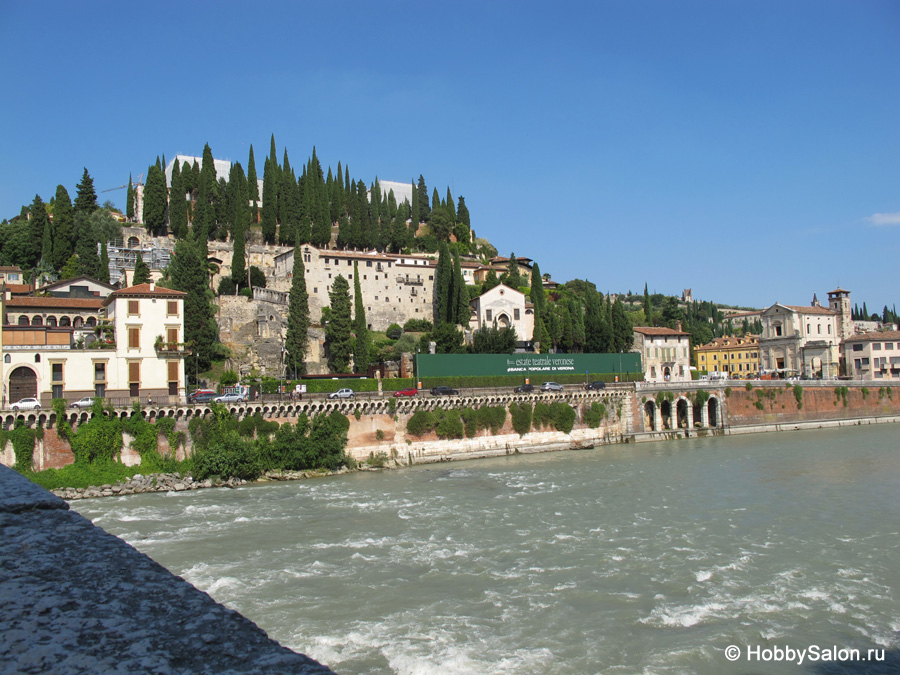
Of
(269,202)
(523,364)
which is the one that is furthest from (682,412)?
(269,202)

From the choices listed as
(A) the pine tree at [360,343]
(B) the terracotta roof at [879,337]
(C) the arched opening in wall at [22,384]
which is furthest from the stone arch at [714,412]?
(C) the arched opening in wall at [22,384]

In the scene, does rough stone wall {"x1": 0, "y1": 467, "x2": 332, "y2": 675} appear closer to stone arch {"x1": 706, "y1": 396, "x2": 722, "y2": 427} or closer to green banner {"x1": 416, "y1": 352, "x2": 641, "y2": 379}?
green banner {"x1": 416, "y1": 352, "x2": 641, "y2": 379}

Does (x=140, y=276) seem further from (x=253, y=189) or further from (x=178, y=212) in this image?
(x=253, y=189)

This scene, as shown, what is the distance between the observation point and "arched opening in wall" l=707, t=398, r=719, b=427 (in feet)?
174

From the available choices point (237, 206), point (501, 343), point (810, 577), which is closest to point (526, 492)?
point (810, 577)

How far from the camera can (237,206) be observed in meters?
66.7

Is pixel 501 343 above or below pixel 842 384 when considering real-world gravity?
above

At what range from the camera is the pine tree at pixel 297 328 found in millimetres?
53406

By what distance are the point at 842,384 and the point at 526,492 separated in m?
44.8

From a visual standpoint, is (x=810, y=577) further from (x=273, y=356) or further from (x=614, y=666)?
(x=273, y=356)

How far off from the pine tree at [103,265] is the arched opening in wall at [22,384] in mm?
24689

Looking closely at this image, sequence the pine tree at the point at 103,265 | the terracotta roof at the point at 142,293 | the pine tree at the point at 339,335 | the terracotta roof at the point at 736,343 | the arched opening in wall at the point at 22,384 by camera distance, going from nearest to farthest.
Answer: the arched opening in wall at the point at 22,384, the terracotta roof at the point at 142,293, the pine tree at the point at 339,335, the pine tree at the point at 103,265, the terracotta roof at the point at 736,343

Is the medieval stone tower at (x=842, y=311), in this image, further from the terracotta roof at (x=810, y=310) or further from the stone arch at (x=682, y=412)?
the stone arch at (x=682, y=412)

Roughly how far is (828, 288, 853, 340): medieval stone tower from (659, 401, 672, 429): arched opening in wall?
4121 cm
